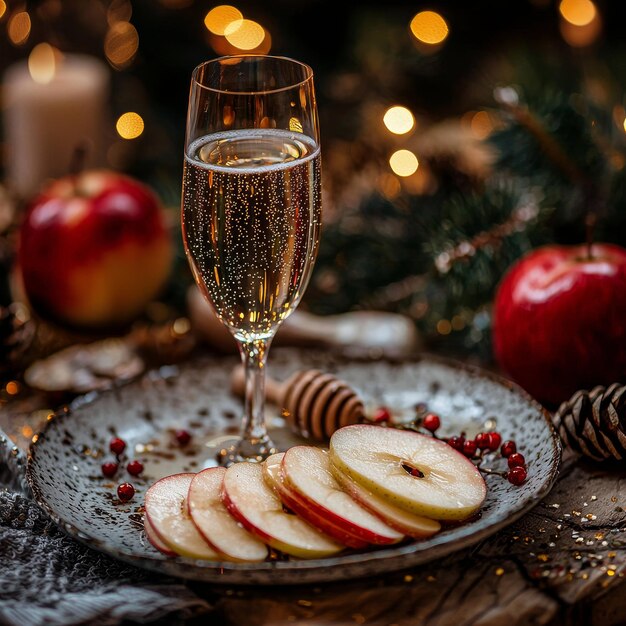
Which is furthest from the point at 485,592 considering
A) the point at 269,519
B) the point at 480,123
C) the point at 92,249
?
the point at 480,123

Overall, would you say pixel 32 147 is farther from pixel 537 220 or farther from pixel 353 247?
pixel 537 220

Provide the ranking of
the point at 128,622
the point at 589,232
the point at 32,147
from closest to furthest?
the point at 128,622
the point at 589,232
the point at 32,147

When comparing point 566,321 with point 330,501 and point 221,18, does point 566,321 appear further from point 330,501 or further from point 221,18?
point 221,18

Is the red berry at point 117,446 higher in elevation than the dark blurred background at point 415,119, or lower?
lower

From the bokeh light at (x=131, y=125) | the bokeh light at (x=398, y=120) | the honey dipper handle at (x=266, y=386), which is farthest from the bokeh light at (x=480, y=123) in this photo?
the honey dipper handle at (x=266, y=386)

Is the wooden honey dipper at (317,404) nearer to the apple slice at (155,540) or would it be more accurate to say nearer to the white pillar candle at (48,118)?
the apple slice at (155,540)

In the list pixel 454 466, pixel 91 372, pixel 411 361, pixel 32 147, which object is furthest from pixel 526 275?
pixel 32 147
